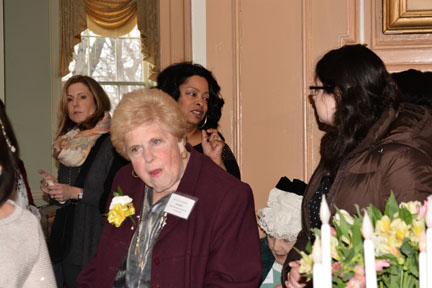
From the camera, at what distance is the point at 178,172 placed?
2311mm

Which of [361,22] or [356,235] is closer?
[356,235]

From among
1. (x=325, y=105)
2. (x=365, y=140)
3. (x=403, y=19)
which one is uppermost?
(x=403, y=19)

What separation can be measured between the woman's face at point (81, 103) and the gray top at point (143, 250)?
5.35 ft

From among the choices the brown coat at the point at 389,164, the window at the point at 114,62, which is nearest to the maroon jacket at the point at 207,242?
the brown coat at the point at 389,164

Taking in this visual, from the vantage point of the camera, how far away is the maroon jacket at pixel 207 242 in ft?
7.11

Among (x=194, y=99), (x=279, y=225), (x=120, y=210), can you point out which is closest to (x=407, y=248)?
(x=120, y=210)

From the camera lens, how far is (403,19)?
10.6 feet

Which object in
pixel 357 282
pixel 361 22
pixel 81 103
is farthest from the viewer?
pixel 81 103

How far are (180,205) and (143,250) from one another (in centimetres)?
22

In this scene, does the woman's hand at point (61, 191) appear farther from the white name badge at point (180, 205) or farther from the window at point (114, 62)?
the window at point (114, 62)

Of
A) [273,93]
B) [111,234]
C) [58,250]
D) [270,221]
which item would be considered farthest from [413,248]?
[58,250]

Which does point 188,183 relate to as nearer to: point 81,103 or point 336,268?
point 336,268

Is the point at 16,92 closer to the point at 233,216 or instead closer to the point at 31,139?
the point at 31,139

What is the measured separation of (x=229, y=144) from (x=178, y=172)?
119 cm
